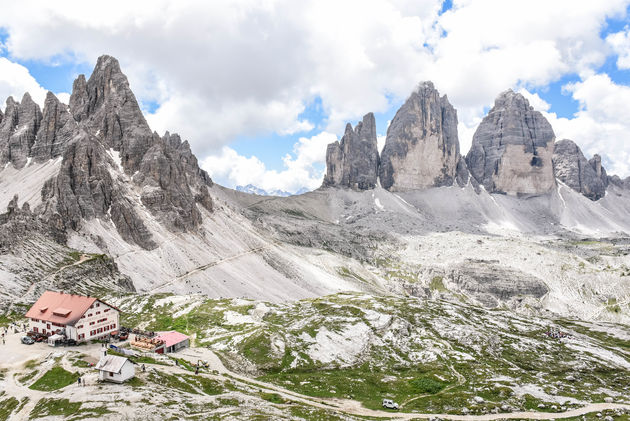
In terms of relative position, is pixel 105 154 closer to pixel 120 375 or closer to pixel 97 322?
pixel 97 322

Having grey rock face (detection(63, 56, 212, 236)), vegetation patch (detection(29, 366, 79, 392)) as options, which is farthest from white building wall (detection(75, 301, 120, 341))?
grey rock face (detection(63, 56, 212, 236))

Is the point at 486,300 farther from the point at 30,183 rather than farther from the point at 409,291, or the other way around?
the point at 30,183

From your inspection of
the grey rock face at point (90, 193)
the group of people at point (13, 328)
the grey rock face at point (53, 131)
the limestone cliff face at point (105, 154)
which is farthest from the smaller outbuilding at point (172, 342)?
the grey rock face at point (53, 131)

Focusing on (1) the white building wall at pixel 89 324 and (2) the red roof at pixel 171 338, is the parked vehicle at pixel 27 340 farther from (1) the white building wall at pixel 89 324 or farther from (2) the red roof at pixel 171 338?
(2) the red roof at pixel 171 338

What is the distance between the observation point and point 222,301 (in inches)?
4218

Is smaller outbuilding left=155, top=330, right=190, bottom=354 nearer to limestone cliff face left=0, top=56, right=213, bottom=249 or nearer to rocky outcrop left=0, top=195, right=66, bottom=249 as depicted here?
rocky outcrop left=0, top=195, right=66, bottom=249

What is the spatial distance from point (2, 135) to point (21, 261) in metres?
120

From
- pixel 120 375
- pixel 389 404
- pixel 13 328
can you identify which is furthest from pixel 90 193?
pixel 389 404

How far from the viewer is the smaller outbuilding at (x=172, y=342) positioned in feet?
216

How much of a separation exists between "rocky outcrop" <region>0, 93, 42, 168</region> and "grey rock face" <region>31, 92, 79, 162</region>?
4.13 meters

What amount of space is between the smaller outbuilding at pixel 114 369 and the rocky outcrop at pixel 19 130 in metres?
160

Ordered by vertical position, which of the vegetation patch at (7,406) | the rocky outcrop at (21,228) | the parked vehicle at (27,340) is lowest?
the vegetation patch at (7,406)

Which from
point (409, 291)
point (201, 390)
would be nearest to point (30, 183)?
point (201, 390)

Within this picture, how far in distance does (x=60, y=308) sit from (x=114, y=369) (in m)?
25.5
